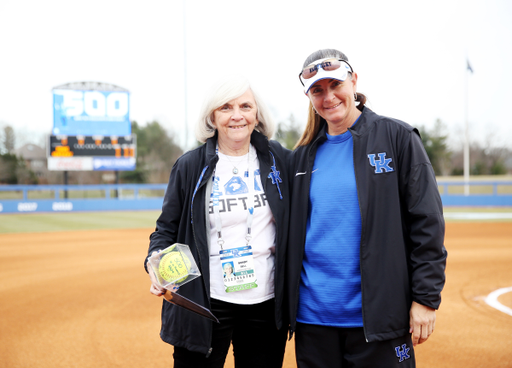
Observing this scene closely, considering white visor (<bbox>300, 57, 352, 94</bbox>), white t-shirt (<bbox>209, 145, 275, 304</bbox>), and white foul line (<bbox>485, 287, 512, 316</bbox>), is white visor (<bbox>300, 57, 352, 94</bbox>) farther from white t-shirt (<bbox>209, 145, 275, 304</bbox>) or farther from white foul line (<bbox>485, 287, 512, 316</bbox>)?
white foul line (<bbox>485, 287, 512, 316</bbox>)

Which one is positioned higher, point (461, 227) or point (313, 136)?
point (313, 136)

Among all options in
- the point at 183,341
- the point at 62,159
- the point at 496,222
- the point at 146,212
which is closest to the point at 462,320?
the point at 183,341

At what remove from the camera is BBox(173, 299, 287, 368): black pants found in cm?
237

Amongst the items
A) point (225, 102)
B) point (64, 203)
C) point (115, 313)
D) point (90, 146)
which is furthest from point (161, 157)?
point (225, 102)

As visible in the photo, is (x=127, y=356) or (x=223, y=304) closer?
(x=223, y=304)

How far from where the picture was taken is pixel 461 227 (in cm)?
1370

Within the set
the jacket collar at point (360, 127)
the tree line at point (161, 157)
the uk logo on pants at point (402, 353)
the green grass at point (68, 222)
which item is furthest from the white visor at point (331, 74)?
the tree line at point (161, 157)

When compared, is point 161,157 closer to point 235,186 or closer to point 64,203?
point 64,203

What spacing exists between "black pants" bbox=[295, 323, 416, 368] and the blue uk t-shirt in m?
0.06

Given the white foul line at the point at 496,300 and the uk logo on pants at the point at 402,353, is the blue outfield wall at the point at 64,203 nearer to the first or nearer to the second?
the white foul line at the point at 496,300

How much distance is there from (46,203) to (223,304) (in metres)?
21.6

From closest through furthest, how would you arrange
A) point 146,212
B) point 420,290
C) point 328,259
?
1. point 420,290
2. point 328,259
3. point 146,212

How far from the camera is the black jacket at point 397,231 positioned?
1983 mm

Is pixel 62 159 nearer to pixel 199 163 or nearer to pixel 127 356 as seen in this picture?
pixel 127 356
